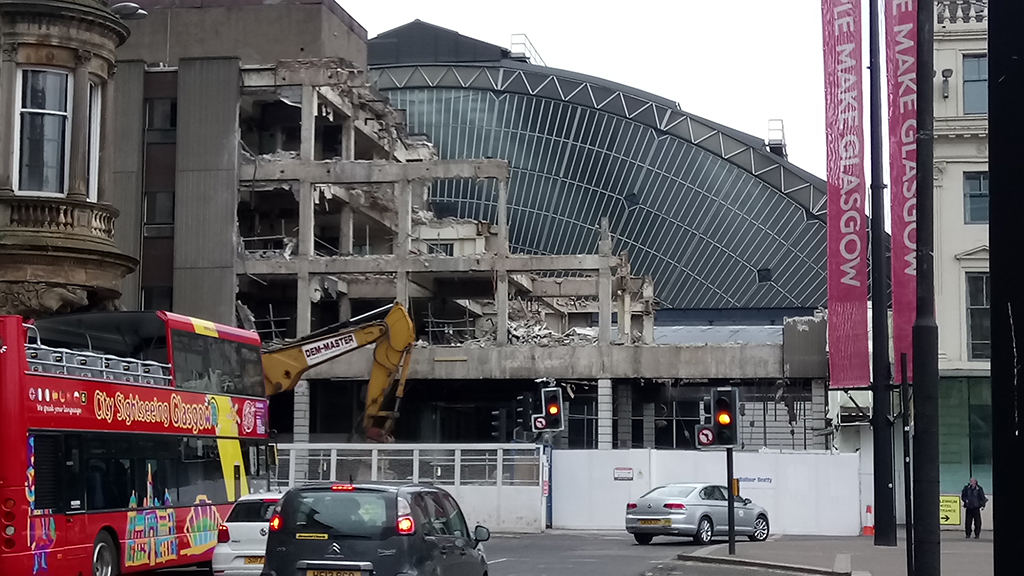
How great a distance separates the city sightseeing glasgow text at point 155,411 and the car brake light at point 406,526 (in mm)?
6798

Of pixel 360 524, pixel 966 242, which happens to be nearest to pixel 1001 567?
pixel 360 524

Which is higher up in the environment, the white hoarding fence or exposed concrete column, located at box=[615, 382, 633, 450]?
exposed concrete column, located at box=[615, 382, 633, 450]

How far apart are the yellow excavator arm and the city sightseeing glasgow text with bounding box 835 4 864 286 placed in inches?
573

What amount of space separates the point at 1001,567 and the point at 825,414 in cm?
4500

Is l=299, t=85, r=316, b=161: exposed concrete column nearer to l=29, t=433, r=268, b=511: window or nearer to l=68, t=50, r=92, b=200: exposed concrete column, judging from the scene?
l=68, t=50, r=92, b=200: exposed concrete column

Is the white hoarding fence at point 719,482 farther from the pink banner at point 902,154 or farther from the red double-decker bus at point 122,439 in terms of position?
the red double-decker bus at point 122,439

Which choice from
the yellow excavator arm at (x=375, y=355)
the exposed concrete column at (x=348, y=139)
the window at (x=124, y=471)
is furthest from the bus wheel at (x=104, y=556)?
the exposed concrete column at (x=348, y=139)

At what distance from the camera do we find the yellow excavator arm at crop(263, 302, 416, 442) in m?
38.2

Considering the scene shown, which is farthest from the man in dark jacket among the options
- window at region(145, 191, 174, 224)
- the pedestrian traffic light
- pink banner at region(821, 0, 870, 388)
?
window at region(145, 191, 174, 224)

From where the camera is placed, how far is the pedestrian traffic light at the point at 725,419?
25812 mm

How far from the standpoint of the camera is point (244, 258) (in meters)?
51.3

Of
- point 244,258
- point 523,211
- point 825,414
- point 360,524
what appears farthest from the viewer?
point 523,211

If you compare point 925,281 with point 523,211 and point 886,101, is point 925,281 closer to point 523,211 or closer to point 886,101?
point 886,101

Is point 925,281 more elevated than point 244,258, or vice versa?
point 244,258
